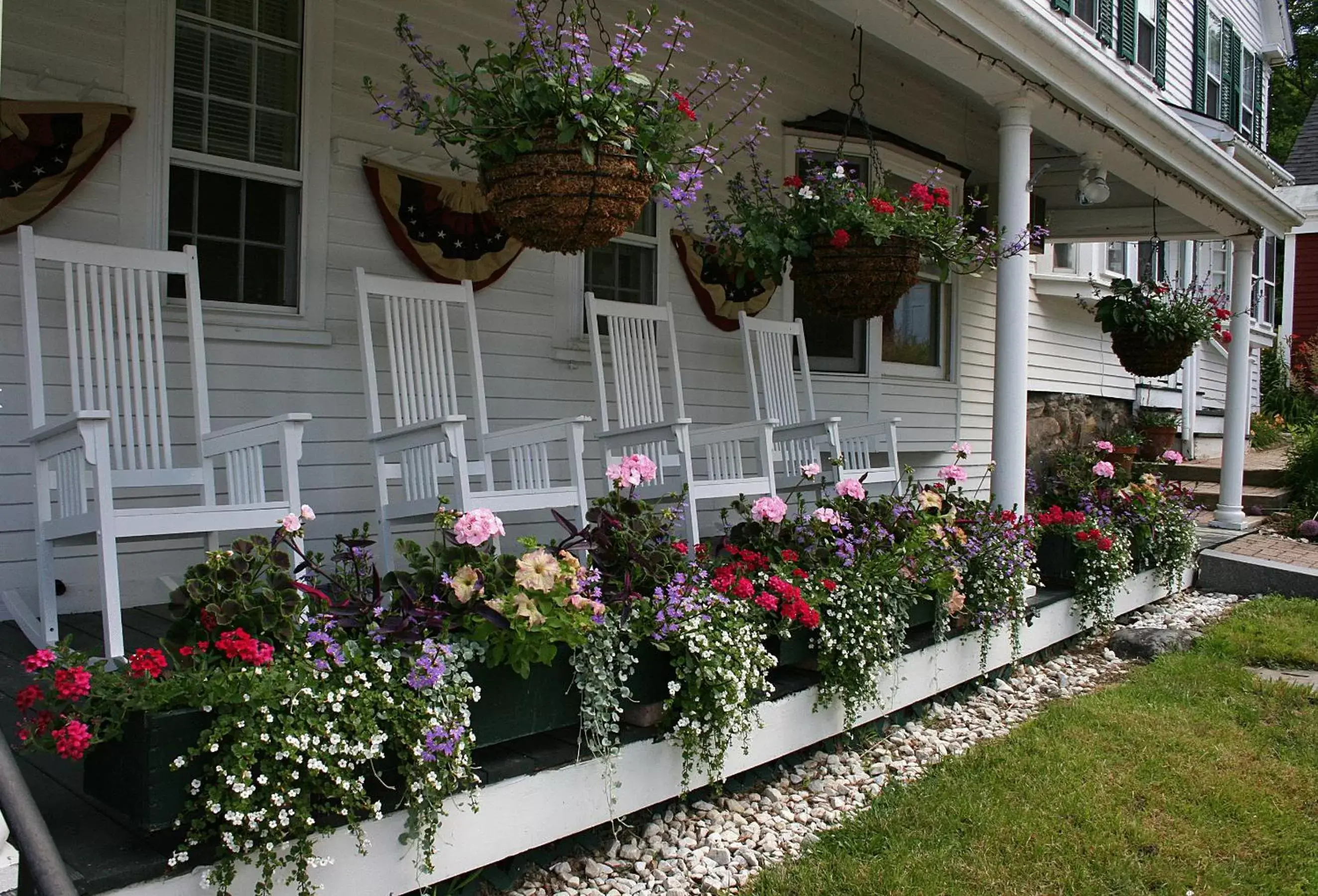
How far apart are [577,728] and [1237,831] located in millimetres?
1581

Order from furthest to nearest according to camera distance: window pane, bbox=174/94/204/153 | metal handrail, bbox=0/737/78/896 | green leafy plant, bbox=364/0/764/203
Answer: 1. window pane, bbox=174/94/204/153
2. green leafy plant, bbox=364/0/764/203
3. metal handrail, bbox=0/737/78/896

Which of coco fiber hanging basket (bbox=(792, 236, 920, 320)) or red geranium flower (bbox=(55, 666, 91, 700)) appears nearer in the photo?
red geranium flower (bbox=(55, 666, 91, 700))

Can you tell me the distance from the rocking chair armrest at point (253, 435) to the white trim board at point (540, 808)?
85 cm

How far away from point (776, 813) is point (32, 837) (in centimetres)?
179

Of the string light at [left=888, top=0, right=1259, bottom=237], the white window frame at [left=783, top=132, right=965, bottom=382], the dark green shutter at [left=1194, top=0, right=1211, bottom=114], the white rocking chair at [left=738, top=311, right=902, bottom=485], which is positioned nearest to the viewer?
the string light at [left=888, top=0, right=1259, bottom=237]

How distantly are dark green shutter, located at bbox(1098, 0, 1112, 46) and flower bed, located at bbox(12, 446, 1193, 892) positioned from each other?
6.37m

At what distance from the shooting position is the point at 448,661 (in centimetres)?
190

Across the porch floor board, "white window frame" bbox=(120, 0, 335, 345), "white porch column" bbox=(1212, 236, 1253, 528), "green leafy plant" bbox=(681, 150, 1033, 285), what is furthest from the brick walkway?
"white window frame" bbox=(120, 0, 335, 345)

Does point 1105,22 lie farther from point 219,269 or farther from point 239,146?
point 219,269

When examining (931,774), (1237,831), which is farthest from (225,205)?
(1237,831)

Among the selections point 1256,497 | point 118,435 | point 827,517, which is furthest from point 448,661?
point 1256,497

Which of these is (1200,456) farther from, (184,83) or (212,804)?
(212,804)

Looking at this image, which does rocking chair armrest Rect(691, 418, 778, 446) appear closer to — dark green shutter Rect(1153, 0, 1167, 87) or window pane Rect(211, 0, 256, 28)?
window pane Rect(211, 0, 256, 28)

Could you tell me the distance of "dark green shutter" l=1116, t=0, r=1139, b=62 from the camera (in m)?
8.20
